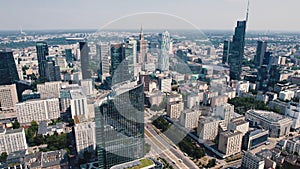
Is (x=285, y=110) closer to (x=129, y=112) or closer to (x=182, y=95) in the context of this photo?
(x=182, y=95)

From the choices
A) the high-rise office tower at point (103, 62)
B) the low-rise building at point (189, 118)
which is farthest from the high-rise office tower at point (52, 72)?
the low-rise building at point (189, 118)

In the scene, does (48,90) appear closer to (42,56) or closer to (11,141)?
(42,56)

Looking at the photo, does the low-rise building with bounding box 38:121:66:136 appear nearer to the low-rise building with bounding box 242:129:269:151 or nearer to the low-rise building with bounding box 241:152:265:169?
the low-rise building with bounding box 241:152:265:169

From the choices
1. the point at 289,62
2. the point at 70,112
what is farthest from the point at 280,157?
the point at 289,62

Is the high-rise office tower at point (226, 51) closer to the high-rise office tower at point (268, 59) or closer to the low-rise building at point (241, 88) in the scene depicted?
the high-rise office tower at point (268, 59)

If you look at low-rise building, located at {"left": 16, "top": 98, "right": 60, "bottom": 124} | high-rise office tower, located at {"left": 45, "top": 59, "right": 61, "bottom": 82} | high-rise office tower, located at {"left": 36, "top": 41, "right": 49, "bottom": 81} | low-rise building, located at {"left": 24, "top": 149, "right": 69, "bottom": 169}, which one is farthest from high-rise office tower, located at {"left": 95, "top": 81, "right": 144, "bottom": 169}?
high-rise office tower, located at {"left": 36, "top": 41, "right": 49, "bottom": 81}

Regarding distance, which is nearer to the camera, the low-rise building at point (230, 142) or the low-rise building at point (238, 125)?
the low-rise building at point (230, 142)
